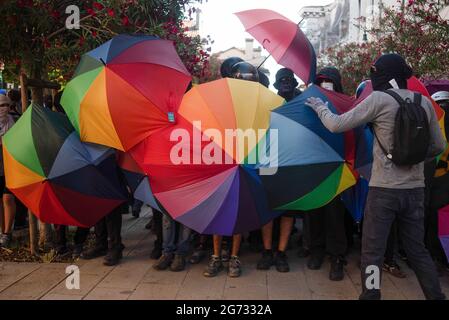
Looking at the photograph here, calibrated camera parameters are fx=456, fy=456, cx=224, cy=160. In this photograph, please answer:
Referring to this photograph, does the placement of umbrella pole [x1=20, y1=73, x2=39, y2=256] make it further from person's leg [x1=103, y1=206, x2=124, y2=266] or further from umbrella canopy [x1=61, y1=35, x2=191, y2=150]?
umbrella canopy [x1=61, y1=35, x2=191, y2=150]

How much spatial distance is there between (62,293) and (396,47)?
671cm

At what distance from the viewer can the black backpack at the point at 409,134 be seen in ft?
11.4

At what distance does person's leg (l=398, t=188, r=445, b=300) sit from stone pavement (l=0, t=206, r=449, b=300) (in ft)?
2.12

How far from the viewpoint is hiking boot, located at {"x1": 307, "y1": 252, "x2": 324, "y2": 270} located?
4.93m

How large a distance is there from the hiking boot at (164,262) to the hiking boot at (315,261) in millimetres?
1507

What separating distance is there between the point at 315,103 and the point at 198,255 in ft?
7.41

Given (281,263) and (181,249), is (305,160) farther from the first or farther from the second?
(181,249)

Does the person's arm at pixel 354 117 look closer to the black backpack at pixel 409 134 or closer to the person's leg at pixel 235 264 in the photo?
the black backpack at pixel 409 134

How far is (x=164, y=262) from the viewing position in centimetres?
484

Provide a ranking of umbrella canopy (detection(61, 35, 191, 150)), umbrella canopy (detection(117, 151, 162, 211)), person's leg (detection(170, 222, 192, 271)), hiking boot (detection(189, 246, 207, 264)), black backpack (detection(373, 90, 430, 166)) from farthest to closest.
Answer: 1. hiking boot (detection(189, 246, 207, 264))
2. person's leg (detection(170, 222, 192, 271))
3. umbrella canopy (detection(117, 151, 162, 211))
4. umbrella canopy (detection(61, 35, 191, 150))
5. black backpack (detection(373, 90, 430, 166))

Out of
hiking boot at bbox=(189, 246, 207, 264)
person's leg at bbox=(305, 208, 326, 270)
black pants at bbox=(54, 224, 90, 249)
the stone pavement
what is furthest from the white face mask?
black pants at bbox=(54, 224, 90, 249)

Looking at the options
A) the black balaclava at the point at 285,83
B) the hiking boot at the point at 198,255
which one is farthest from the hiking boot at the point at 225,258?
the black balaclava at the point at 285,83

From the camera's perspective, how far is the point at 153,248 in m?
5.56

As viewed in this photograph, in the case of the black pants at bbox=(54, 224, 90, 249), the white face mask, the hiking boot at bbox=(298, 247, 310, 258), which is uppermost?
the white face mask
